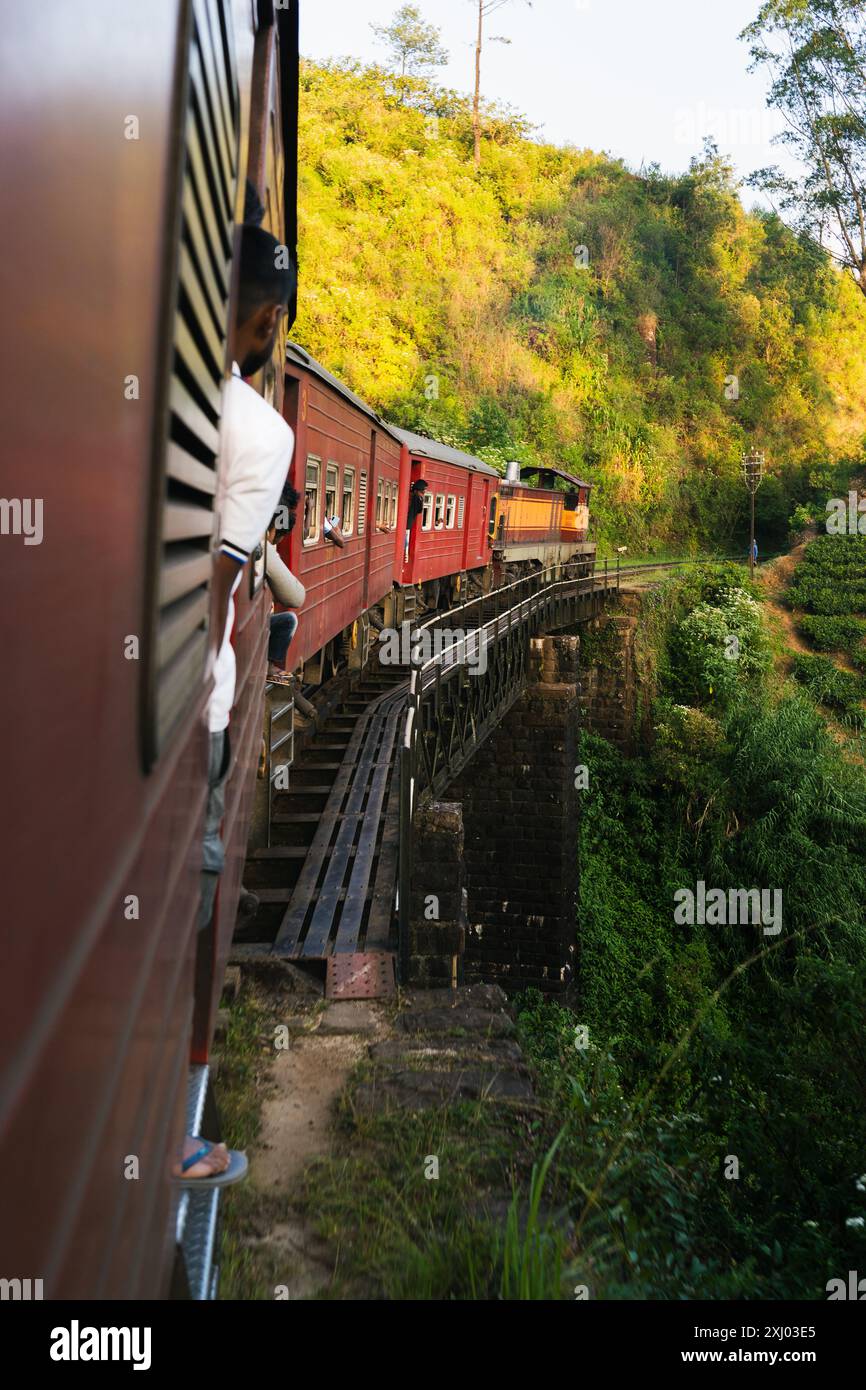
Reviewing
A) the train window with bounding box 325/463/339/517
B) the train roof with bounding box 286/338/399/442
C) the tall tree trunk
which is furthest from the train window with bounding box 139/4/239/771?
the tall tree trunk

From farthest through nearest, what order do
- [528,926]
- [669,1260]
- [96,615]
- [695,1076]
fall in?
[528,926] → [695,1076] → [669,1260] → [96,615]

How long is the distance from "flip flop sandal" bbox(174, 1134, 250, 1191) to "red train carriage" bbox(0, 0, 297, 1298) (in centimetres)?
68

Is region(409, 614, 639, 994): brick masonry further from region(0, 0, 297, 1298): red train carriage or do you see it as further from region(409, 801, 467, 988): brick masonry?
region(0, 0, 297, 1298): red train carriage

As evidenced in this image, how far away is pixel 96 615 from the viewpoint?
0.89 metres

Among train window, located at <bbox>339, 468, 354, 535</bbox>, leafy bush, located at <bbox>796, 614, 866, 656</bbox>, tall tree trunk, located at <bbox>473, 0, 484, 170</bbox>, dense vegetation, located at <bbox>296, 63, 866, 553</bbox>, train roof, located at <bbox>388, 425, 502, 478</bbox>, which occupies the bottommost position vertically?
leafy bush, located at <bbox>796, 614, 866, 656</bbox>

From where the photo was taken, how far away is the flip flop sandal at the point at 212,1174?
2.21 m

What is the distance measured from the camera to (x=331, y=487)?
9906mm

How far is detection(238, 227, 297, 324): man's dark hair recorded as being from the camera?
2268 mm

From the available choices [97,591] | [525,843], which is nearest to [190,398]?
[97,591]
